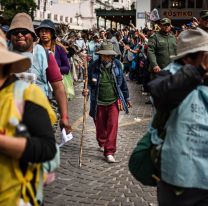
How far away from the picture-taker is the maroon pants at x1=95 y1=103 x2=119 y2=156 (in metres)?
A: 7.72

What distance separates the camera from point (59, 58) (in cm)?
729

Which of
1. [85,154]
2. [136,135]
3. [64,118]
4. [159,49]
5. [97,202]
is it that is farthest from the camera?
[159,49]

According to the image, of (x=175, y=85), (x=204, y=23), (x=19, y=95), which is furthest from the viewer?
(x=204, y=23)

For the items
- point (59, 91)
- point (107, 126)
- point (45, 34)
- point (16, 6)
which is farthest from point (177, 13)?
point (59, 91)

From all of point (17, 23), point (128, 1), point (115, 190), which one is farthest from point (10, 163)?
point (128, 1)

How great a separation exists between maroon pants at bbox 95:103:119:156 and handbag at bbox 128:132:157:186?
14.3ft

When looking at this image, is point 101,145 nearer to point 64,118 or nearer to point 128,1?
point 64,118

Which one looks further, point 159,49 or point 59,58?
point 159,49

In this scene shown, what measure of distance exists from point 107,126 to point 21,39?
316 centimetres

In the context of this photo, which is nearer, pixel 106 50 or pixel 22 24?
pixel 22 24

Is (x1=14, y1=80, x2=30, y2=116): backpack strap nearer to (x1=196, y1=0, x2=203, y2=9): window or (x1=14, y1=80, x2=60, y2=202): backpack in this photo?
(x1=14, y1=80, x2=60, y2=202): backpack

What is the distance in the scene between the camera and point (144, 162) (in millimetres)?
3264

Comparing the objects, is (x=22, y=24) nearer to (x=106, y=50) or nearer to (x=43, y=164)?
(x=43, y=164)

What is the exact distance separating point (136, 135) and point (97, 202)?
12.7 ft
